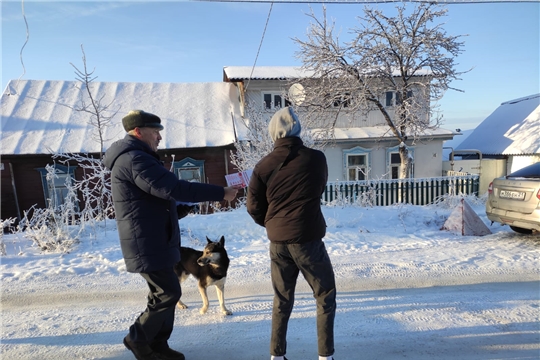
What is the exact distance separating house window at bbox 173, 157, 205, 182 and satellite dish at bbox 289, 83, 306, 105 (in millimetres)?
4768

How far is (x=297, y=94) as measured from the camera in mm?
12867

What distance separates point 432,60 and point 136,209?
12.8m

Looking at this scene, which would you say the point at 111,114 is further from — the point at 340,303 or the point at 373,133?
the point at 340,303

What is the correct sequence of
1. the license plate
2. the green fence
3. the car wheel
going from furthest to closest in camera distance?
1. the green fence
2. the car wheel
3. the license plate

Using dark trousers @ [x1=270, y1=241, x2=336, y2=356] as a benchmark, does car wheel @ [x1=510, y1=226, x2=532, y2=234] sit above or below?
below

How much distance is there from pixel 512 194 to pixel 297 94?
8810 millimetres

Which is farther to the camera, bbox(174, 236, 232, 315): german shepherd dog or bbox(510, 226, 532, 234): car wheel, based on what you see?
bbox(510, 226, 532, 234): car wheel

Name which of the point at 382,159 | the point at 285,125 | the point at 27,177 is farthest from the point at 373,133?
the point at 27,177

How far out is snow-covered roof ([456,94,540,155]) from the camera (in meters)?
15.2

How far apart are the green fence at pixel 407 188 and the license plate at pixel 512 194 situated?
15.3ft

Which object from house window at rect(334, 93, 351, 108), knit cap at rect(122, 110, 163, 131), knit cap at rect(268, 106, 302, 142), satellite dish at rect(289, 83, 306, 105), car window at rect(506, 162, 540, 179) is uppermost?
satellite dish at rect(289, 83, 306, 105)

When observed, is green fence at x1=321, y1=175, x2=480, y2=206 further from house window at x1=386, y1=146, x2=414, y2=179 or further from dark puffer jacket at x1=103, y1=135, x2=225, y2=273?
dark puffer jacket at x1=103, y1=135, x2=225, y2=273

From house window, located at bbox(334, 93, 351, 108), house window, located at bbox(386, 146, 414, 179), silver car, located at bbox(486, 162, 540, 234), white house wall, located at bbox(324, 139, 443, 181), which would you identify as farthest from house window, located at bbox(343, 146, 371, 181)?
silver car, located at bbox(486, 162, 540, 234)

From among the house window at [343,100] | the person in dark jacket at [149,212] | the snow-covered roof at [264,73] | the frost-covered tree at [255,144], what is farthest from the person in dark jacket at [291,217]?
the snow-covered roof at [264,73]
